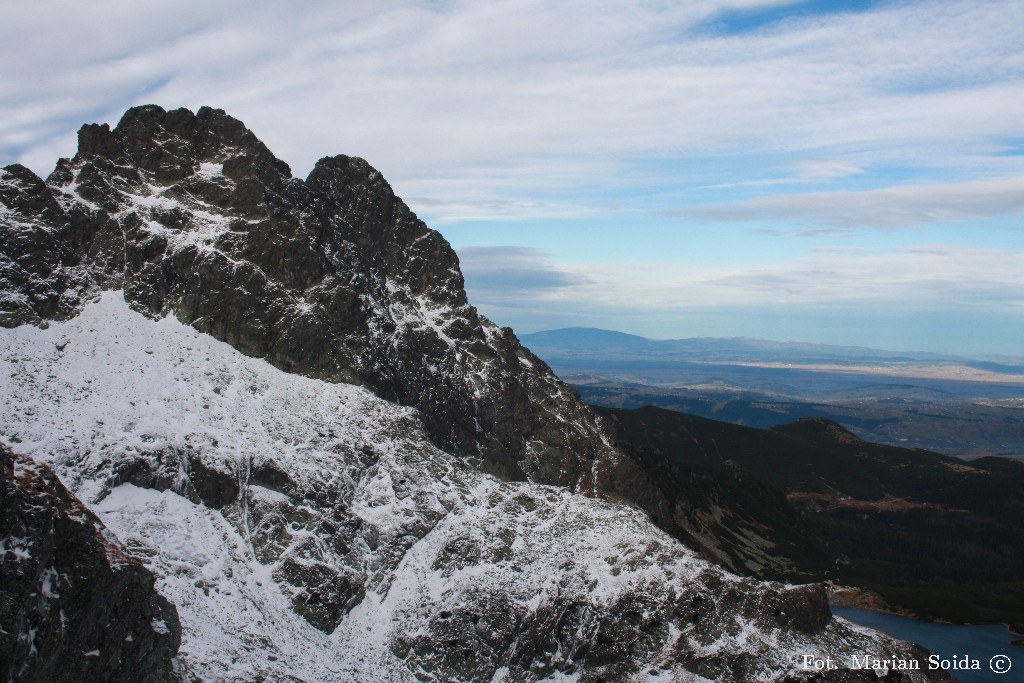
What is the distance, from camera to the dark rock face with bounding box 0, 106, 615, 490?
102 m

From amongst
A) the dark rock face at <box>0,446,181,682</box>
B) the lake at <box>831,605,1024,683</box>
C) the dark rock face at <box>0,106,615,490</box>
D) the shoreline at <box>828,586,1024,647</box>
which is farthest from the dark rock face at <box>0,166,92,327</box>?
the shoreline at <box>828,586,1024,647</box>

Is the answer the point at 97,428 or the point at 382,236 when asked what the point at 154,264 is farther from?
the point at 382,236

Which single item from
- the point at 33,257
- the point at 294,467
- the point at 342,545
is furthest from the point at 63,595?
the point at 33,257

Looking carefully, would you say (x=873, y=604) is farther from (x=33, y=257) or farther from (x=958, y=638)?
(x=33, y=257)

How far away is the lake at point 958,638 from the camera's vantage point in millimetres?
133125

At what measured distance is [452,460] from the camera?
101 metres

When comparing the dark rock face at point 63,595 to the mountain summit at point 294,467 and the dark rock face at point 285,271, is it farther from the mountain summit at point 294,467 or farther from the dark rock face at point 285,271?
Answer: the dark rock face at point 285,271

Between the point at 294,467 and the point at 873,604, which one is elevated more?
the point at 294,467

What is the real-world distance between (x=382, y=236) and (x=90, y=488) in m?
→ 70.8

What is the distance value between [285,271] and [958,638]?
15386cm

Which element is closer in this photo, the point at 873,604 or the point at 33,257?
the point at 33,257

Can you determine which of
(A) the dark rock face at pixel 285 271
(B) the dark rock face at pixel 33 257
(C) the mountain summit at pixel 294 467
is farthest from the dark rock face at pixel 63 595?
(B) the dark rock face at pixel 33 257

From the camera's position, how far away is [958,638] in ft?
515

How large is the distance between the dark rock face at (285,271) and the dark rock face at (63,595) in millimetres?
53569
